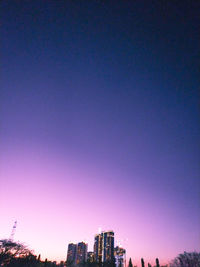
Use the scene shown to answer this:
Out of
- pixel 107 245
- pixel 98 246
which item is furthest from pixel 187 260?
pixel 98 246

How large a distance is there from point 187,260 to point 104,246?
77.2 meters

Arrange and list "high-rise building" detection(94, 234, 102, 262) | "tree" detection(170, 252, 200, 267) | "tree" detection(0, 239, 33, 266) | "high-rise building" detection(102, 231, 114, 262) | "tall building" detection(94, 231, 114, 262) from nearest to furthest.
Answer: "tree" detection(0, 239, 33, 266) < "tree" detection(170, 252, 200, 267) < "high-rise building" detection(102, 231, 114, 262) < "tall building" detection(94, 231, 114, 262) < "high-rise building" detection(94, 234, 102, 262)

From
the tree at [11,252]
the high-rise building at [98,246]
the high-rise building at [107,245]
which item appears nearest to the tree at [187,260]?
the high-rise building at [107,245]

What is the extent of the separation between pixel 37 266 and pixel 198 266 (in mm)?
85336

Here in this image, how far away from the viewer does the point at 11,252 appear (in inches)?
2229

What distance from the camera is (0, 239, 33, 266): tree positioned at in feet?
175

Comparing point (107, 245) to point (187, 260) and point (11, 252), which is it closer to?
point (187, 260)

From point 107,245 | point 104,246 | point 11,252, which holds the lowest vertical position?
point 11,252

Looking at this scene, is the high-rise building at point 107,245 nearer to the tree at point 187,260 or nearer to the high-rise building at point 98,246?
the high-rise building at point 98,246

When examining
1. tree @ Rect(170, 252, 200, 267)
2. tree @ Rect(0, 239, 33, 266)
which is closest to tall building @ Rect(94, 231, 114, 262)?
tree @ Rect(170, 252, 200, 267)

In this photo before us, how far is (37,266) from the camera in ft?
199

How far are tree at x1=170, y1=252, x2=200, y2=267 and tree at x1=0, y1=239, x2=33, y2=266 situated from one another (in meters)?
88.9

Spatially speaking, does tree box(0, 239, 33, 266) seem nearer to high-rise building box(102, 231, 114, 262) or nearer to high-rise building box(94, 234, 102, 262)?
high-rise building box(102, 231, 114, 262)

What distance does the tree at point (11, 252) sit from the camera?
5328 cm
